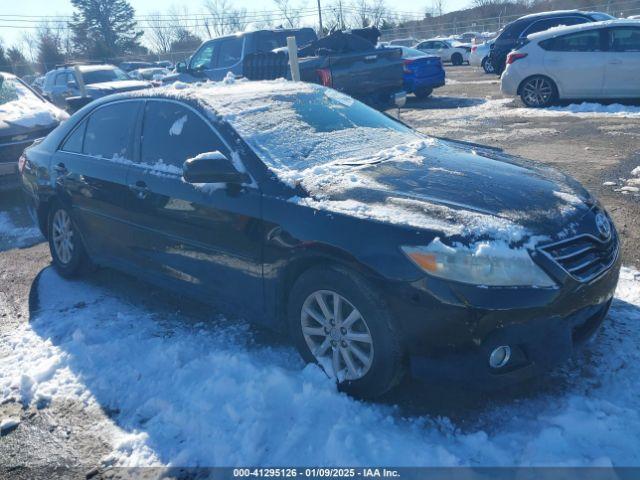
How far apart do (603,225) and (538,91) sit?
376 inches

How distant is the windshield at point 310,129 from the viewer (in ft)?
11.4

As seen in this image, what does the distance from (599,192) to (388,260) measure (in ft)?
13.7

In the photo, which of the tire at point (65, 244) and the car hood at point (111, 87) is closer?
the tire at point (65, 244)

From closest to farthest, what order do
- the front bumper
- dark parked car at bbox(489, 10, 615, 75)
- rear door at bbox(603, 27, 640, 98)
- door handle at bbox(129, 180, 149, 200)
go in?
the front bumper
door handle at bbox(129, 180, 149, 200)
rear door at bbox(603, 27, 640, 98)
dark parked car at bbox(489, 10, 615, 75)

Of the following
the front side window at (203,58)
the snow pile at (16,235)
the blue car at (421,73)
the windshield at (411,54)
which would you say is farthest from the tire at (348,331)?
the windshield at (411,54)

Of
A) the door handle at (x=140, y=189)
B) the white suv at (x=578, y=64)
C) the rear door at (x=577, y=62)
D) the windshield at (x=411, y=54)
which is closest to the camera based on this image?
the door handle at (x=140, y=189)

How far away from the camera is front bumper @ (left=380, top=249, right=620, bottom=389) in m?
2.51

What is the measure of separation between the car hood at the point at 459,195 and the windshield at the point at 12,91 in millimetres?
7921

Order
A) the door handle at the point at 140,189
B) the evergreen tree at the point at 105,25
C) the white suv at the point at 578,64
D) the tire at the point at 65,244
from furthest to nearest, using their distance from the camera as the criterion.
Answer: the evergreen tree at the point at 105,25, the white suv at the point at 578,64, the tire at the point at 65,244, the door handle at the point at 140,189

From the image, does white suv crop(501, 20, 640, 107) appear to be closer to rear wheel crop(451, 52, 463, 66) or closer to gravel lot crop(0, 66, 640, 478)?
gravel lot crop(0, 66, 640, 478)

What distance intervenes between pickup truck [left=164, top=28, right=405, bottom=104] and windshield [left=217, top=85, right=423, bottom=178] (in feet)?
21.2

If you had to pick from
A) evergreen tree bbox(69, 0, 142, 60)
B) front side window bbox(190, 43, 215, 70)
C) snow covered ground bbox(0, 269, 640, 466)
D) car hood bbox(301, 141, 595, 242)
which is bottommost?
snow covered ground bbox(0, 269, 640, 466)

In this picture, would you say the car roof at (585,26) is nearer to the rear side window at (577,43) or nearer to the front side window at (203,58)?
the rear side window at (577,43)

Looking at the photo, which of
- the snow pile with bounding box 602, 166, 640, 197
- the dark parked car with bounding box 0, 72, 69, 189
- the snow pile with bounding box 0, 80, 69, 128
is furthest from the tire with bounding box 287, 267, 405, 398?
the snow pile with bounding box 0, 80, 69, 128
